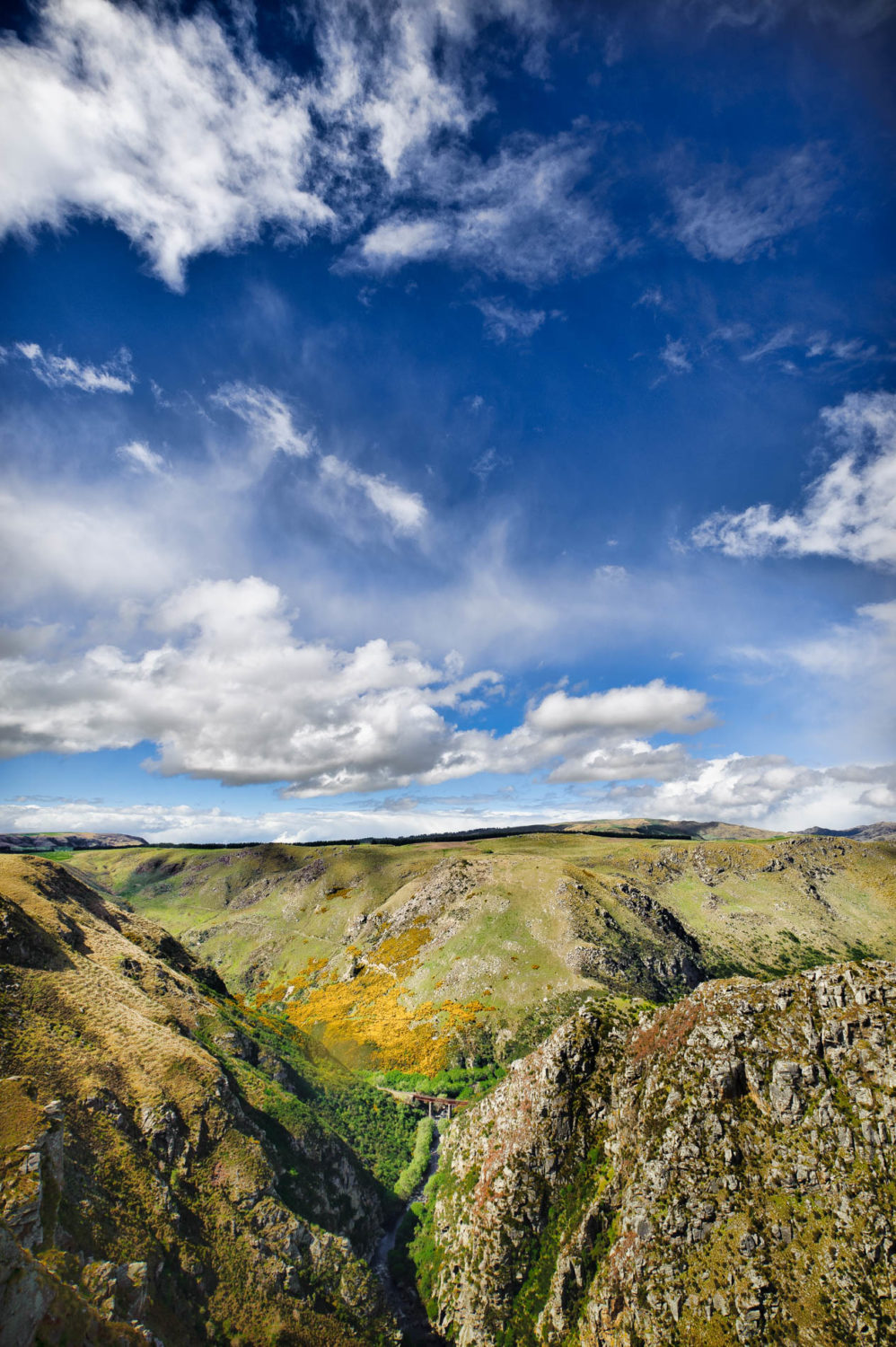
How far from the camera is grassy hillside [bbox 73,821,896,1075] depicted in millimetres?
101812

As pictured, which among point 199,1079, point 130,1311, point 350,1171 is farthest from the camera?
point 350,1171

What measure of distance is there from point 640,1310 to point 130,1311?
35.0 meters

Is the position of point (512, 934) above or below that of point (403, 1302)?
above

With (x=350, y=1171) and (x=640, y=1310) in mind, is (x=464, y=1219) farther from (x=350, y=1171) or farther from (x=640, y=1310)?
(x=640, y=1310)

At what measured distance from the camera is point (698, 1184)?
36.9 m

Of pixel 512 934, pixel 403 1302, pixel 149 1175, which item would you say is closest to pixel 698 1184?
pixel 403 1302

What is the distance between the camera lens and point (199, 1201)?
43.5 meters

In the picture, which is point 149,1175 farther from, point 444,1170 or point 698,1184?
point 698,1184

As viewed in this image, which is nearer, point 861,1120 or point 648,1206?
point 861,1120

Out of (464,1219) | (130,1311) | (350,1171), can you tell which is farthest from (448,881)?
(130,1311)

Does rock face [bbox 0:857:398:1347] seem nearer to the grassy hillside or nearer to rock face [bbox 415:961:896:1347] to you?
rock face [bbox 415:961:896:1347]

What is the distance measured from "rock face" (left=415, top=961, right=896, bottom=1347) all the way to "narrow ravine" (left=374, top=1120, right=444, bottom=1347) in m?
1.59

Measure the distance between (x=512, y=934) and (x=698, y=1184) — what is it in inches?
3320

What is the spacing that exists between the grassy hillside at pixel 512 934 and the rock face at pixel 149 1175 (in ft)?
130
